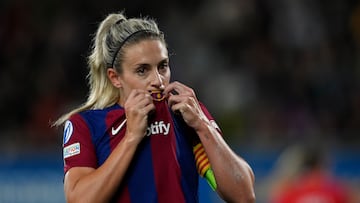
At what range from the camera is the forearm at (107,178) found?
349 cm

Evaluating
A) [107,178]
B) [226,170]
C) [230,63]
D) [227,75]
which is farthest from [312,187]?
[230,63]

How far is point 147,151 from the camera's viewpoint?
3621mm

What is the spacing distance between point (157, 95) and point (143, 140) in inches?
7.1

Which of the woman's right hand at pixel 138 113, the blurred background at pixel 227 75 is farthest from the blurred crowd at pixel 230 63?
the woman's right hand at pixel 138 113

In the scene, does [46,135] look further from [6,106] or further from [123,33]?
[123,33]

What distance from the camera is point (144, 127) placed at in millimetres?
3539

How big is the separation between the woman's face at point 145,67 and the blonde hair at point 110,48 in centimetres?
3

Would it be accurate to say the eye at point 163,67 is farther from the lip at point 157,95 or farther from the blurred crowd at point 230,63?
the blurred crowd at point 230,63

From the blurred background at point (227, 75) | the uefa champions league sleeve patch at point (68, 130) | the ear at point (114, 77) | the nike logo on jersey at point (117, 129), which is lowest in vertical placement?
the nike logo on jersey at point (117, 129)

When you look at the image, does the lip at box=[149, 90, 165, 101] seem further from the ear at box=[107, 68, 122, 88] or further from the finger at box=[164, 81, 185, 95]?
the ear at box=[107, 68, 122, 88]

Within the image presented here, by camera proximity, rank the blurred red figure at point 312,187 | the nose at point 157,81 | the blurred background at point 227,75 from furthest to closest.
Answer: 1. the blurred background at point 227,75
2. the blurred red figure at point 312,187
3. the nose at point 157,81

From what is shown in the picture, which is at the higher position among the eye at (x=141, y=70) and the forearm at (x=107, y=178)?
the eye at (x=141, y=70)

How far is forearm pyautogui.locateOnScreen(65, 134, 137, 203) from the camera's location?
11.5ft

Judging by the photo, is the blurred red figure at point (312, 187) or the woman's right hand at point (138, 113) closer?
A: the woman's right hand at point (138, 113)
